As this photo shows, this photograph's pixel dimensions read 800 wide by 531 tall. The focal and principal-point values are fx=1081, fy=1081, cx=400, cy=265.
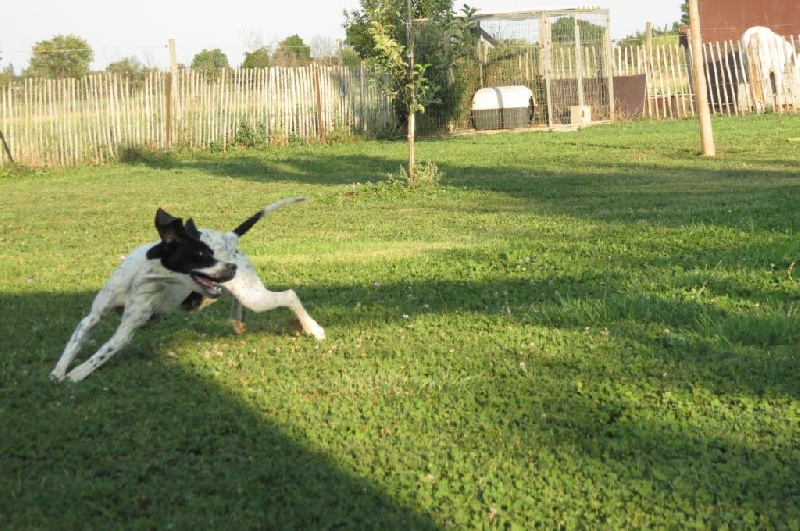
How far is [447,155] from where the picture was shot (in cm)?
2080

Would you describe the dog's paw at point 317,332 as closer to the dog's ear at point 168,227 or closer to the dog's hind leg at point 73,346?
the dog's ear at point 168,227

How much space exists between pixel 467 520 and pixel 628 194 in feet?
32.3

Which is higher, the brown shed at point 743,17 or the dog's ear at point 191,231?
the brown shed at point 743,17

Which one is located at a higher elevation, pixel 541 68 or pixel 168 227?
pixel 541 68

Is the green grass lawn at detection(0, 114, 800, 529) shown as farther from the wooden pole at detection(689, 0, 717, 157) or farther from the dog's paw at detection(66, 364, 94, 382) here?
the wooden pole at detection(689, 0, 717, 157)

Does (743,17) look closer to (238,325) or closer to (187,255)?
(238,325)

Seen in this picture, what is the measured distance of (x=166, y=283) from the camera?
5.95m

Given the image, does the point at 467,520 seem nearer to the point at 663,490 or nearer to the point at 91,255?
the point at 663,490

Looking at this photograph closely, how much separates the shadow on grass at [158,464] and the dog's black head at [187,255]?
0.57 m

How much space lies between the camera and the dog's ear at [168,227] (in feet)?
18.8

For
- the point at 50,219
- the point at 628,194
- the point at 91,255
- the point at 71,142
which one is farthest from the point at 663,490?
the point at 71,142

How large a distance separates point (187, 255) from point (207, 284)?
0.64ft

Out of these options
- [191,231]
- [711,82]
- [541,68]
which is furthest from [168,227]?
[711,82]

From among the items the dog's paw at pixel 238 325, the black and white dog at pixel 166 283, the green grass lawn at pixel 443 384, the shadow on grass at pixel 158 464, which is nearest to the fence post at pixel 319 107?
the green grass lawn at pixel 443 384
